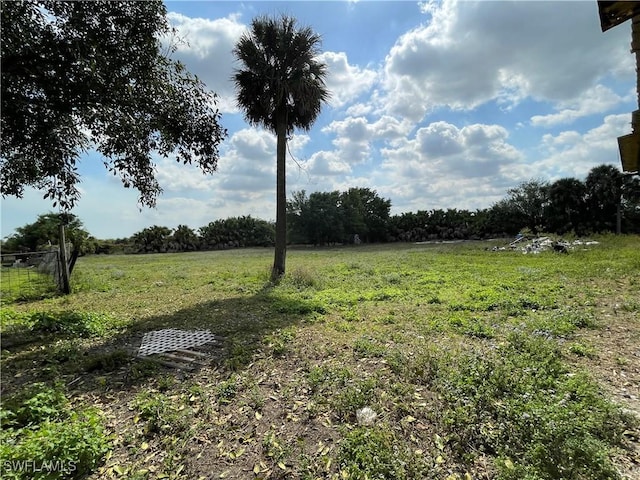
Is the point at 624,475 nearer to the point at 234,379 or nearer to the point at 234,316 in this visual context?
the point at 234,379

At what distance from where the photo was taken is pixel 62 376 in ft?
12.4

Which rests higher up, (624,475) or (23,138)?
(23,138)

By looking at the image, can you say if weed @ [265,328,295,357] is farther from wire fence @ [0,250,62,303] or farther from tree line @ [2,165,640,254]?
tree line @ [2,165,640,254]

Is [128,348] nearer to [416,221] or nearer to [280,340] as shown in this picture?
[280,340]

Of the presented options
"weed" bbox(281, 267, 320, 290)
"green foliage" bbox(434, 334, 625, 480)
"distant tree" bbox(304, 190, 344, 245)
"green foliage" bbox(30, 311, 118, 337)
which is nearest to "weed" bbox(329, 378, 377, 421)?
"green foliage" bbox(434, 334, 625, 480)

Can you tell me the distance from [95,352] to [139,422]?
7.41 ft

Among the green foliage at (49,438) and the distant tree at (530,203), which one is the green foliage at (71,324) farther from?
the distant tree at (530,203)

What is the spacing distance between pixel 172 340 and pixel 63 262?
18.8 feet

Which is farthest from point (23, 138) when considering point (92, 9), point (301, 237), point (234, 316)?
point (301, 237)

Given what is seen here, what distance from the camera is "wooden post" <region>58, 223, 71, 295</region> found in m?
8.49

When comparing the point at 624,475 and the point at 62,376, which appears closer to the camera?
the point at 624,475

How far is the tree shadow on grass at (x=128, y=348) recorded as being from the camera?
3730 mm

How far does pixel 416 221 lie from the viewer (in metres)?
32.7

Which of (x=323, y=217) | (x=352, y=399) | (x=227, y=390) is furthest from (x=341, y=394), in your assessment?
(x=323, y=217)
